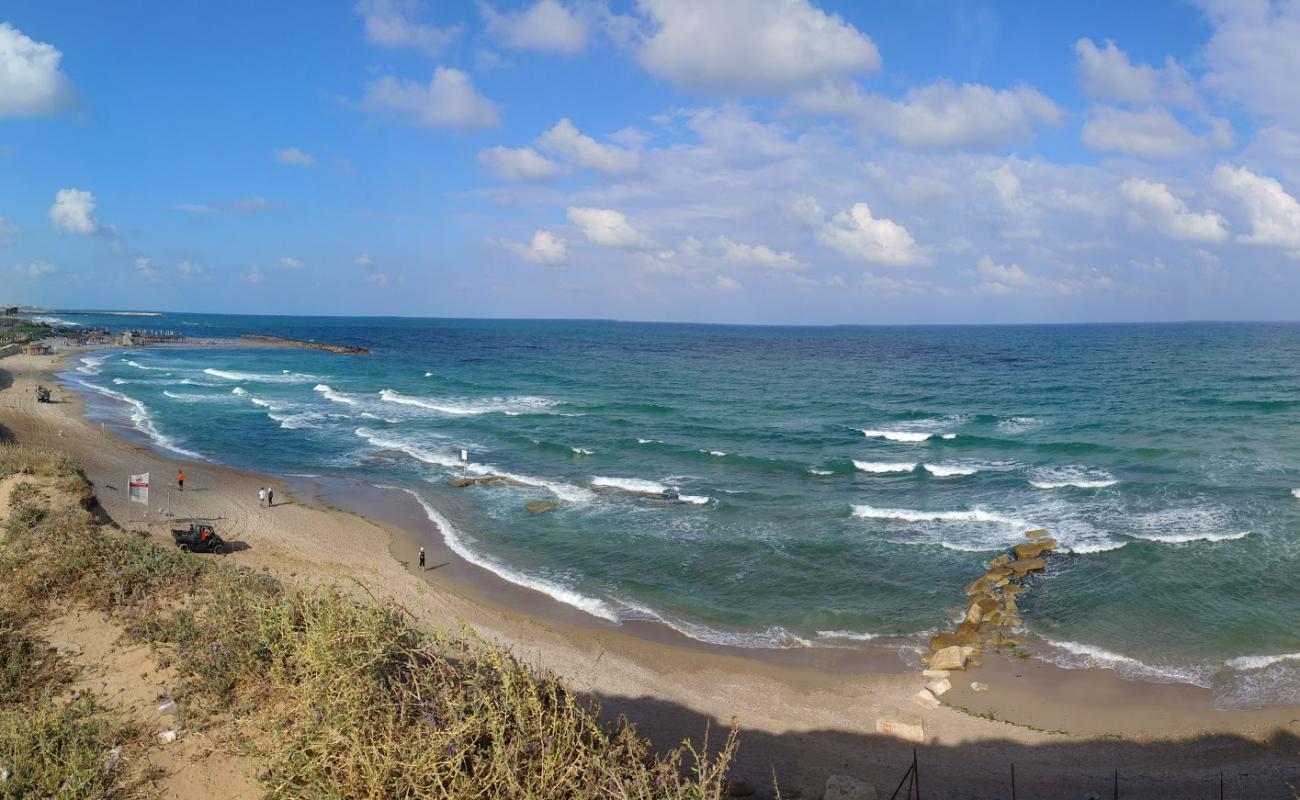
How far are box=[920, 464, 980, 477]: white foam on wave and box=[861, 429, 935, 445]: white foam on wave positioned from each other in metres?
5.80

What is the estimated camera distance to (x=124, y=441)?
1730 inches

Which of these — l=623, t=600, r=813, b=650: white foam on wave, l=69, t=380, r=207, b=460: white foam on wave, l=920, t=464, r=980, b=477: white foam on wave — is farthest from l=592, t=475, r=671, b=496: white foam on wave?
l=69, t=380, r=207, b=460: white foam on wave

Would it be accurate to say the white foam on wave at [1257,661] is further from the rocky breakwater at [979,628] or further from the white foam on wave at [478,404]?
the white foam on wave at [478,404]

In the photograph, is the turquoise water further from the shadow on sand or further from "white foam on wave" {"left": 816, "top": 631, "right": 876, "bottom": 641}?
the shadow on sand

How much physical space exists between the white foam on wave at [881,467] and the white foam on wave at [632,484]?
10970 mm

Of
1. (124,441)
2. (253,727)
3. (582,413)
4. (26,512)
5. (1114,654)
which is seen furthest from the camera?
(582,413)

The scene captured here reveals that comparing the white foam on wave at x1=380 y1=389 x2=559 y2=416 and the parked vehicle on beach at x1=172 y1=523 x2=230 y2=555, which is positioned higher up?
the white foam on wave at x1=380 y1=389 x2=559 y2=416

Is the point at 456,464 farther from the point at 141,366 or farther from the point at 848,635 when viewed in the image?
the point at 141,366

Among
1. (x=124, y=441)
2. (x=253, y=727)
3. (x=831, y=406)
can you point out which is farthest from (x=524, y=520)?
(x=831, y=406)

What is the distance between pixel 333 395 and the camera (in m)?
67.1

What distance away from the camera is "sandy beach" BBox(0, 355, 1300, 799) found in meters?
15.0

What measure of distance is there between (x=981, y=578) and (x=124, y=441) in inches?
1827

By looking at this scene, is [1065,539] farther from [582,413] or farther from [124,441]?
[124,441]

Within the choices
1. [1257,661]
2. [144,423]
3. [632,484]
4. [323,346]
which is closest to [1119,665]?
[1257,661]
